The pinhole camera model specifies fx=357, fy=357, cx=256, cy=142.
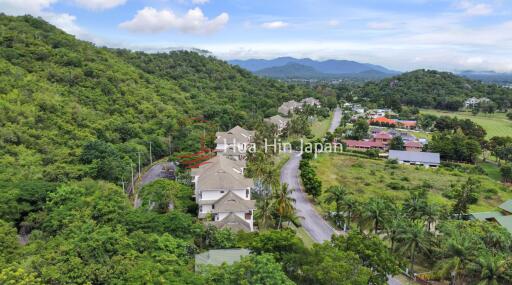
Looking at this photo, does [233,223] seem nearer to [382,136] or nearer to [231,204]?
[231,204]

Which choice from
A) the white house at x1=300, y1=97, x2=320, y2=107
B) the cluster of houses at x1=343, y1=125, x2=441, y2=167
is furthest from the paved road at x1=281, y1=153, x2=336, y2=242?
the white house at x1=300, y1=97, x2=320, y2=107

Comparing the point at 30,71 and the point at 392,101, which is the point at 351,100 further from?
the point at 30,71

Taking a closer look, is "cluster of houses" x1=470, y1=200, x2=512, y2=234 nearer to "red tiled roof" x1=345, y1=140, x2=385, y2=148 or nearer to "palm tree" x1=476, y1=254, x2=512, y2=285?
"palm tree" x1=476, y1=254, x2=512, y2=285

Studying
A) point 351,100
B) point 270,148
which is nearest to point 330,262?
point 270,148

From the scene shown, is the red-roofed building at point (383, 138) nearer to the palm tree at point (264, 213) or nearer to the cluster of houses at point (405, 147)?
the cluster of houses at point (405, 147)

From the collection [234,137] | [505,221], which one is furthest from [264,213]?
[234,137]
